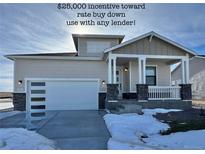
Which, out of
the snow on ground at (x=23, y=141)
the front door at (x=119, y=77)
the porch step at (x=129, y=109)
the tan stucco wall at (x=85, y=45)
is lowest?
the snow on ground at (x=23, y=141)

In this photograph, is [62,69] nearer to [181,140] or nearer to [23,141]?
[23,141]

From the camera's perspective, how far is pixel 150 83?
13914 millimetres

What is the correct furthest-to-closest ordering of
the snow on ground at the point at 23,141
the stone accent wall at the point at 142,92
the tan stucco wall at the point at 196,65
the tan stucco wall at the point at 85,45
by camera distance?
the tan stucco wall at the point at 196,65 < the tan stucco wall at the point at 85,45 < the stone accent wall at the point at 142,92 < the snow on ground at the point at 23,141

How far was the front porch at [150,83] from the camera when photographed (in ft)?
38.4

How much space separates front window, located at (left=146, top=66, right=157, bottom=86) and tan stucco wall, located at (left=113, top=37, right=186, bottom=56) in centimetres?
208

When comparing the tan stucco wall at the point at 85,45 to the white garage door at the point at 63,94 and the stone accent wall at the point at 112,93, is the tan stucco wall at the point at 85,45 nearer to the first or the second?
the white garage door at the point at 63,94

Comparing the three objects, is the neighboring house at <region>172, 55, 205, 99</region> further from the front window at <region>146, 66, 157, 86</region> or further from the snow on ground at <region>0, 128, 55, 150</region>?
the snow on ground at <region>0, 128, 55, 150</region>

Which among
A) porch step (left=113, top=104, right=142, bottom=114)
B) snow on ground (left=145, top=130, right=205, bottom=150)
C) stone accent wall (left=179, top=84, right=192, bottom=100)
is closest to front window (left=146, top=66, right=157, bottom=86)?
stone accent wall (left=179, top=84, right=192, bottom=100)

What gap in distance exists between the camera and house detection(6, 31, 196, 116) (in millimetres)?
12102

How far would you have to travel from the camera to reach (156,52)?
12.2 meters

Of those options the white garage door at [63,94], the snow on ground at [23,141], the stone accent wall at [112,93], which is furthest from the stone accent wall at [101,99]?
the snow on ground at [23,141]

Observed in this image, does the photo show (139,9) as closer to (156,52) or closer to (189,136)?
(156,52)
